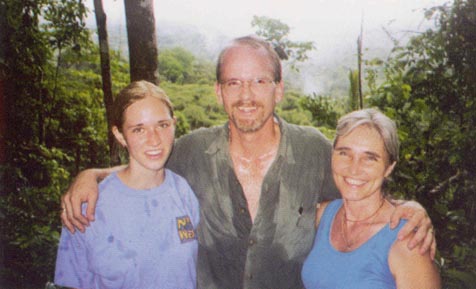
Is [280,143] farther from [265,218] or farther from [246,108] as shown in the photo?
[265,218]

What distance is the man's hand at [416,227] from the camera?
1.27 metres

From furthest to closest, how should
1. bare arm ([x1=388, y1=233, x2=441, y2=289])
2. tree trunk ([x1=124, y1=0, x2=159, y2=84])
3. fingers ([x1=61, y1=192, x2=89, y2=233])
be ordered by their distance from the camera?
tree trunk ([x1=124, y1=0, x2=159, y2=84]), fingers ([x1=61, y1=192, x2=89, y2=233]), bare arm ([x1=388, y1=233, x2=441, y2=289])

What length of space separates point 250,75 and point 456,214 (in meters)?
2.22

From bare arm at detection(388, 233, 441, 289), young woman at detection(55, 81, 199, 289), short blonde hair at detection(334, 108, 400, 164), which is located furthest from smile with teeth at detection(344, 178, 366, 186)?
young woman at detection(55, 81, 199, 289)

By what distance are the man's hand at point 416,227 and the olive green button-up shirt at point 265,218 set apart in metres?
0.41

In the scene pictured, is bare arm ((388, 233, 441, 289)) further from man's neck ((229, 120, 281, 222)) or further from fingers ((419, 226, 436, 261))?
man's neck ((229, 120, 281, 222))

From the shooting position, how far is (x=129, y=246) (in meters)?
1.45

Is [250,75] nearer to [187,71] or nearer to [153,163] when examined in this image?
[153,163]

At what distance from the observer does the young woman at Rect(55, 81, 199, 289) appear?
142 cm

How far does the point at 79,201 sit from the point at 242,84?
758 millimetres

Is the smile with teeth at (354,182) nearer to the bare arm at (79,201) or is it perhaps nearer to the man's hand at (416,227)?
the man's hand at (416,227)

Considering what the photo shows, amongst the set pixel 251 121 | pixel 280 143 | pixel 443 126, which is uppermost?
pixel 251 121

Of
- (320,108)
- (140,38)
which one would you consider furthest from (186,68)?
(140,38)

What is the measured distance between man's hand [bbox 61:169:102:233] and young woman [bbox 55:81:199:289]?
0.03 metres
